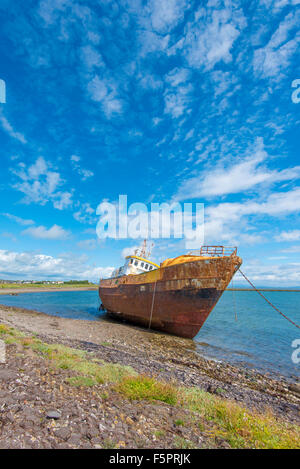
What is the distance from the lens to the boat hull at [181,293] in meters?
16.2

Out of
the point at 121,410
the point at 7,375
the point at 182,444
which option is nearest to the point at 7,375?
the point at 7,375

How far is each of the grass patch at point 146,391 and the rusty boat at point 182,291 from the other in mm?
10787

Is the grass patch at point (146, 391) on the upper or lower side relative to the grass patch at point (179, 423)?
lower

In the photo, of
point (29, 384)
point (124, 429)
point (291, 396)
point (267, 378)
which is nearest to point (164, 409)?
point (124, 429)

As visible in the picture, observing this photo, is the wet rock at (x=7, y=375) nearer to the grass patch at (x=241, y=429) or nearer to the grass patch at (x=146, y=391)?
the grass patch at (x=146, y=391)

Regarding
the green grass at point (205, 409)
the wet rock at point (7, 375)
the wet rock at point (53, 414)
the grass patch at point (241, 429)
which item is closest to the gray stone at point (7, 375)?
the wet rock at point (7, 375)

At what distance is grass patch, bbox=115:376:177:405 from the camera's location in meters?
5.88

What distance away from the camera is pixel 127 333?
18.8 meters

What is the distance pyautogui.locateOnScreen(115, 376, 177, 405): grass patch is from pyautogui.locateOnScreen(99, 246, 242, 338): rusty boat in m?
10.8

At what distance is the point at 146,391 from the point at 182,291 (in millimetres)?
11712

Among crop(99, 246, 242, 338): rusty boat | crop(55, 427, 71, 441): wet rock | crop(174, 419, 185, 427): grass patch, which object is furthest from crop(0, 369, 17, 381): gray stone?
crop(99, 246, 242, 338): rusty boat

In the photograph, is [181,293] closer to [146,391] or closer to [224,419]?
[146,391]

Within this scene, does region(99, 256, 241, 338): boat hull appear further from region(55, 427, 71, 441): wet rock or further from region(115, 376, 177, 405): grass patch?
region(55, 427, 71, 441): wet rock
